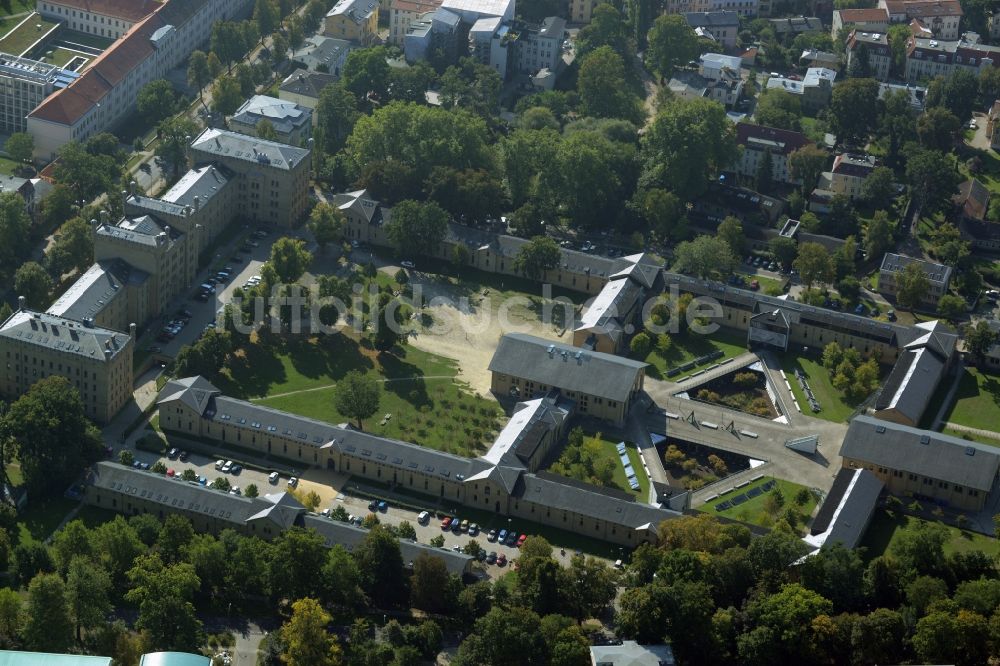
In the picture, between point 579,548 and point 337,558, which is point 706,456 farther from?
point 337,558

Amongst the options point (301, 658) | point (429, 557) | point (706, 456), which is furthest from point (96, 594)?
point (706, 456)

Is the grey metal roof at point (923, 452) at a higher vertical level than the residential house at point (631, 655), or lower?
higher

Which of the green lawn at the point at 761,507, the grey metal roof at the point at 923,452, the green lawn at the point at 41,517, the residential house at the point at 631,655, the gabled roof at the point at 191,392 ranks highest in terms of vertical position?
the grey metal roof at the point at 923,452

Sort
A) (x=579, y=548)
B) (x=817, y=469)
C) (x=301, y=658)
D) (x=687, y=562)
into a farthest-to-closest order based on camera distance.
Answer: (x=817, y=469)
(x=579, y=548)
(x=687, y=562)
(x=301, y=658)


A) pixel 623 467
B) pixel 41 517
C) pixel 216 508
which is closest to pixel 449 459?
pixel 623 467

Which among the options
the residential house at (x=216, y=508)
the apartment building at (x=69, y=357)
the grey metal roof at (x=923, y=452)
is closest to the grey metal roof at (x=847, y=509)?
the grey metal roof at (x=923, y=452)

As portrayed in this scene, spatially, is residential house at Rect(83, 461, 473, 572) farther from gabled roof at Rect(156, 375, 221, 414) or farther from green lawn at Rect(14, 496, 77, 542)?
gabled roof at Rect(156, 375, 221, 414)

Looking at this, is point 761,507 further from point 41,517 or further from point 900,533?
point 41,517

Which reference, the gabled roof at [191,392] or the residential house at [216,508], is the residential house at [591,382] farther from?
the gabled roof at [191,392]
